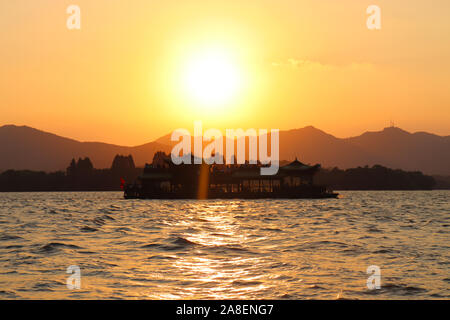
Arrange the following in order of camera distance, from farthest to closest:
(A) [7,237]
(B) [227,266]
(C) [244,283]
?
1. (A) [7,237]
2. (B) [227,266]
3. (C) [244,283]

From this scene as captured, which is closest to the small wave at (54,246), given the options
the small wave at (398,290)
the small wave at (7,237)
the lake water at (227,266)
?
the lake water at (227,266)

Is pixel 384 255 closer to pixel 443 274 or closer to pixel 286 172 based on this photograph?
pixel 443 274

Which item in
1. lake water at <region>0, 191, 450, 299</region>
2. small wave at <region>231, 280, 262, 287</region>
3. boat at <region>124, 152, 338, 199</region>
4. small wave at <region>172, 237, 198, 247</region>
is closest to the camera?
lake water at <region>0, 191, 450, 299</region>

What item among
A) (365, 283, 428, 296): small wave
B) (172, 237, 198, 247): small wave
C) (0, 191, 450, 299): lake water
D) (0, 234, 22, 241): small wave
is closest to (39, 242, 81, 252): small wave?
(0, 191, 450, 299): lake water

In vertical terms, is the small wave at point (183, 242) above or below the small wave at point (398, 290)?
below

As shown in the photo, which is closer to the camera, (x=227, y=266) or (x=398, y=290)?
(x=398, y=290)

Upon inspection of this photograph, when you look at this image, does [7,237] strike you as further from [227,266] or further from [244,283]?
[244,283]

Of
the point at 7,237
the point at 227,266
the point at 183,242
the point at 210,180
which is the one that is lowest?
the point at 7,237

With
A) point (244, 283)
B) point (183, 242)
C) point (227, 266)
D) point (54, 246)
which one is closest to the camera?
point (244, 283)

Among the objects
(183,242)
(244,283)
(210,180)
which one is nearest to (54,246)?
(183,242)

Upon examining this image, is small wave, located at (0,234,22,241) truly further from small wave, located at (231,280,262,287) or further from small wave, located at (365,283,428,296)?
small wave, located at (365,283,428,296)

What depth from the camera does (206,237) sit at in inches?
1246

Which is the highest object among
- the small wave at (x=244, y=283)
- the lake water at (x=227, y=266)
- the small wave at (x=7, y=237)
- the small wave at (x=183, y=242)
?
the small wave at (x=244, y=283)

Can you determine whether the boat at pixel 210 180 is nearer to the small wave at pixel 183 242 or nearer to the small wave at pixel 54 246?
the small wave at pixel 183 242
